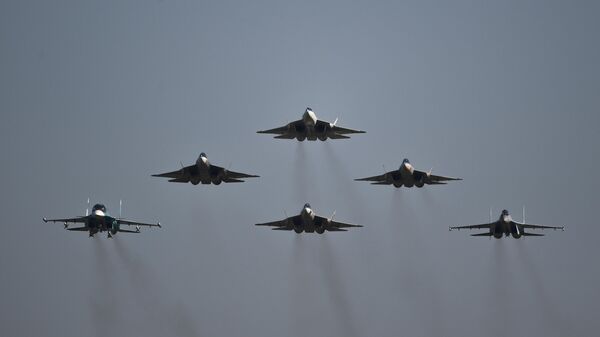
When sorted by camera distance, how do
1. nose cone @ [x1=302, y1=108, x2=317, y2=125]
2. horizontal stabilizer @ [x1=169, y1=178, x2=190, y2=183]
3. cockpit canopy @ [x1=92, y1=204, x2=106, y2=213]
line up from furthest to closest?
1. cockpit canopy @ [x1=92, y1=204, x2=106, y2=213]
2. horizontal stabilizer @ [x1=169, y1=178, x2=190, y2=183]
3. nose cone @ [x1=302, y1=108, x2=317, y2=125]

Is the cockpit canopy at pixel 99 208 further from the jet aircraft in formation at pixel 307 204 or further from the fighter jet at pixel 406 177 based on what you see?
the fighter jet at pixel 406 177

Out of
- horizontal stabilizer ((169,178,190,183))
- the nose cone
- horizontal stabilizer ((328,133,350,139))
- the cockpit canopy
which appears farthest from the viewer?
the cockpit canopy

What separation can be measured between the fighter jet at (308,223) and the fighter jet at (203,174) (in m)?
6.46

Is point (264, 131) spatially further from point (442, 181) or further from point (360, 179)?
point (442, 181)

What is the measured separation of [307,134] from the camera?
120812 mm

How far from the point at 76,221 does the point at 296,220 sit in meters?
23.9

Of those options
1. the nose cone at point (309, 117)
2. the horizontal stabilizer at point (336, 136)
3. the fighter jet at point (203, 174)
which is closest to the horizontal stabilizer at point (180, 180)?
the fighter jet at point (203, 174)

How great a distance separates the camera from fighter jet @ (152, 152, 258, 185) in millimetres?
121500

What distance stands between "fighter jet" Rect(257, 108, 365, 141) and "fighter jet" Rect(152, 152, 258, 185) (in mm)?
6078

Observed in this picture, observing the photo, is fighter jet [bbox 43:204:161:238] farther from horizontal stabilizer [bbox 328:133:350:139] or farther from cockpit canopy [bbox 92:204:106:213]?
horizontal stabilizer [bbox 328:133:350:139]

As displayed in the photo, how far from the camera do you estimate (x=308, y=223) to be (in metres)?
125

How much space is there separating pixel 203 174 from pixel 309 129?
11.8 meters

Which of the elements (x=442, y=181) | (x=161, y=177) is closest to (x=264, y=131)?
(x=161, y=177)

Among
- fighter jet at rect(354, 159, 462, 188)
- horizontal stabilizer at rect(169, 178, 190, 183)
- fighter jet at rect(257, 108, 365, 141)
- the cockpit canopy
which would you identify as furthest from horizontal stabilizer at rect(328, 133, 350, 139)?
the cockpit canopy
